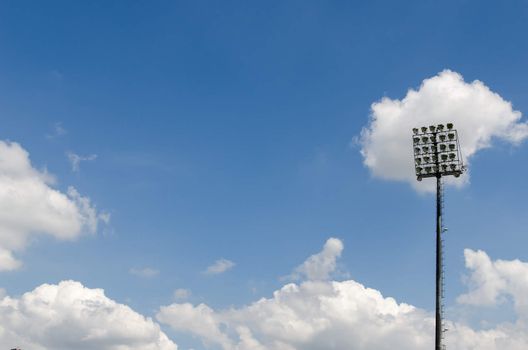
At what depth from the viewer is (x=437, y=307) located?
42.0 m

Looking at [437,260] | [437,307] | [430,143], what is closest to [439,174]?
[430,143]

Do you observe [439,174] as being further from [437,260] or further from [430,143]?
[437,260]

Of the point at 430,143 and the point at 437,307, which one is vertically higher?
the point at 430,143

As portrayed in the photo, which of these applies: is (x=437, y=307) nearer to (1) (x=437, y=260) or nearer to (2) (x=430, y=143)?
(1) (x=437, y=260)

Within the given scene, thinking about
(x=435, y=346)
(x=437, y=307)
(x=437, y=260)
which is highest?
(x=437, y=260)

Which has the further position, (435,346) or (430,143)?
(430,143)

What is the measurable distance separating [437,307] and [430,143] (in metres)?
12.6

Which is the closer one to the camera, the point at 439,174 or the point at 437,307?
the point at 437,307

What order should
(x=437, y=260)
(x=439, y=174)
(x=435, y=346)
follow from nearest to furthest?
(x=435, y=346)
(x=437, y=260)
(x=439, y=174)

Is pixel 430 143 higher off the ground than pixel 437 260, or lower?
higher

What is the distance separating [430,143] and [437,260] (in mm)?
9330

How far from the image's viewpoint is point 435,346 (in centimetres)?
4062

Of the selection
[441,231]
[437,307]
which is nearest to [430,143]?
[441,231]

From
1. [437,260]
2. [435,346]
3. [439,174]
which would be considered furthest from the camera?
[439,174]
